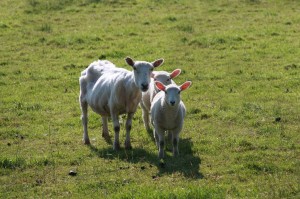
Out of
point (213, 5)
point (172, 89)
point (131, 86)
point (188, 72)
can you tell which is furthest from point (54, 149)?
point (213, 5)

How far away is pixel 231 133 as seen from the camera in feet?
46.6

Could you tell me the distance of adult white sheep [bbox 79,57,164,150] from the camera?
12789 mm

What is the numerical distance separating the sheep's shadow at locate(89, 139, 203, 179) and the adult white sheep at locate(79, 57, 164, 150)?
36 cm

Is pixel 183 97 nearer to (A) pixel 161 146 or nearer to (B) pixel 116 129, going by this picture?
(B) pixel 116 129

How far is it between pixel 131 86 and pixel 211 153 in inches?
81.9

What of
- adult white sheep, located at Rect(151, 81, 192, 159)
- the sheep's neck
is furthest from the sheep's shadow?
the sheep's neck

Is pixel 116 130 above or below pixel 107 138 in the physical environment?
above

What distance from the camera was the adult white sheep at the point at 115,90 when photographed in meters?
12.8

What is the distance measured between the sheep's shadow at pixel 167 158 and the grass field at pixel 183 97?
3 cm

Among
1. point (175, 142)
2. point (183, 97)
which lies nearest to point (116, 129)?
point (175, 142)

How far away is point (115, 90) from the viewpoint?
1319cm

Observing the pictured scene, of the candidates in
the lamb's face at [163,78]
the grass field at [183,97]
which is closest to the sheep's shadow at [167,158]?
the grass field at [183,97]

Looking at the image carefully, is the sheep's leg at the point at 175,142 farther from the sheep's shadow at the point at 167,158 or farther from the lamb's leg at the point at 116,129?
the lamb's leg at the point at 116,129

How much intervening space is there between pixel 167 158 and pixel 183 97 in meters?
5.37
